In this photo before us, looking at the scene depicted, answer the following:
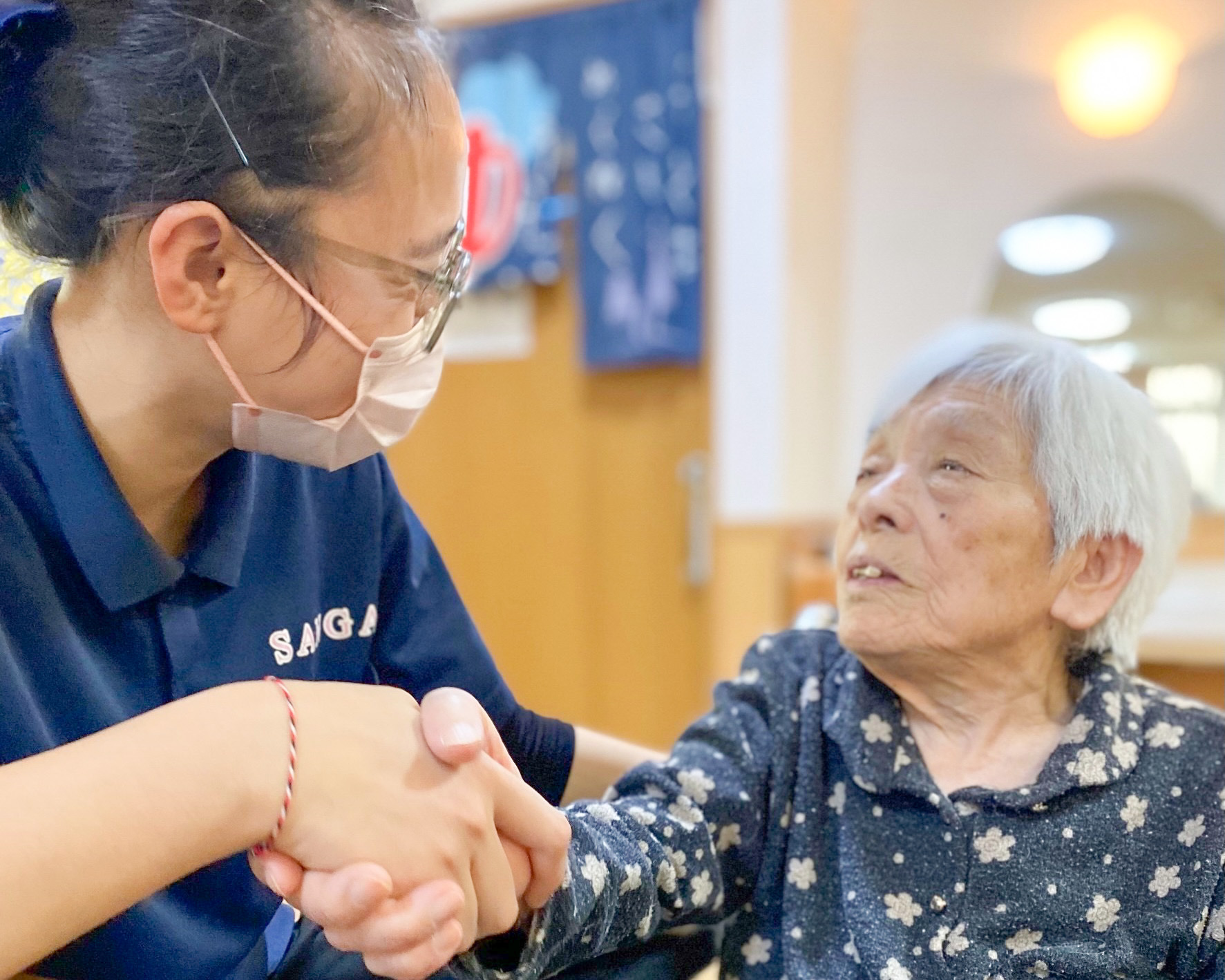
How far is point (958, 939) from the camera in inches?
35.4

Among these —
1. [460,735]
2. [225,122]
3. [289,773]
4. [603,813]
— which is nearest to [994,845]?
[603,813]

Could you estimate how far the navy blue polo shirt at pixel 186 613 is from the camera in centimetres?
72

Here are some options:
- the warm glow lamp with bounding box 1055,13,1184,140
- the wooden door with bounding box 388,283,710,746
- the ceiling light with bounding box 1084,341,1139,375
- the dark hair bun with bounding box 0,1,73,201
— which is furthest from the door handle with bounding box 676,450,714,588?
the dark hair bun with bounding box 0,1,73,201

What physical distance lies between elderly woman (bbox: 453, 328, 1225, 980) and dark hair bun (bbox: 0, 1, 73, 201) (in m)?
0.62

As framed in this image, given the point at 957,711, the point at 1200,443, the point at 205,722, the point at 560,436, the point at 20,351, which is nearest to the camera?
the point at 205,722

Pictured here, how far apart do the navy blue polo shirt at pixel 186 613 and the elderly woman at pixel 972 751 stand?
18 cm

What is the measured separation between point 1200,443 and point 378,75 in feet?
6.84

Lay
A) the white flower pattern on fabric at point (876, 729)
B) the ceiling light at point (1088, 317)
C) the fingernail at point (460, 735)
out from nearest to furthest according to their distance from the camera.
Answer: the fingernail at point (460, 735) < the white flower pattern on fabric at point (876, 729) < the ceiling light at point (1088, 317)

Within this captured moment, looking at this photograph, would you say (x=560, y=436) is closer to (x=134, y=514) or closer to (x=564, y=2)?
(x=564, y=2)

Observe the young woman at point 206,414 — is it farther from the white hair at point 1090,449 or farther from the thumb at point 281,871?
the white hair at point 1090,449

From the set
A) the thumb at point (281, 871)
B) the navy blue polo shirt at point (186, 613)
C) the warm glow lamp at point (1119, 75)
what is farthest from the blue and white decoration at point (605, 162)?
the thumb at point (281, 871)

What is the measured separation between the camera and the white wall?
2.61 metres

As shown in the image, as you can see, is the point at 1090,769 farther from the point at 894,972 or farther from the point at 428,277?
the point at 428,277

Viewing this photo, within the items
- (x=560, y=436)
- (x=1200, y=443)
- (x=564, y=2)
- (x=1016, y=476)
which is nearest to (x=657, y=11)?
(x=564, y=2)
